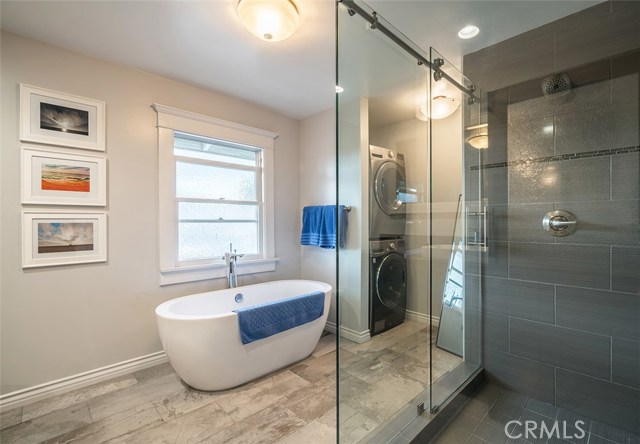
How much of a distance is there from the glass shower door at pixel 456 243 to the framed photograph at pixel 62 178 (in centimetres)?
262

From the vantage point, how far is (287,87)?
276cm

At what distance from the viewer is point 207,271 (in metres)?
2.85

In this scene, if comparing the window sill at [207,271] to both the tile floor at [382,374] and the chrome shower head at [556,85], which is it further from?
the chrome shower head at [556,85]

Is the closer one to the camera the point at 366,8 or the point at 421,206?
the point at 366,8

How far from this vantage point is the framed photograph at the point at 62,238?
201 centimetres

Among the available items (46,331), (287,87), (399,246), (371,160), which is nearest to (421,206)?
(399,246)

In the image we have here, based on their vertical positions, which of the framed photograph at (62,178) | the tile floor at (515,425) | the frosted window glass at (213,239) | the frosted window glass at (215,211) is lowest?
the tile floor at (515,425)

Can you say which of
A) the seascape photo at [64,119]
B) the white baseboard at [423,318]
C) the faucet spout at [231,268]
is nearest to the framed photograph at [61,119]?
the seascape photo at [64,119]

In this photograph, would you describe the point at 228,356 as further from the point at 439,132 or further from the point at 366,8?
the point at 439,132

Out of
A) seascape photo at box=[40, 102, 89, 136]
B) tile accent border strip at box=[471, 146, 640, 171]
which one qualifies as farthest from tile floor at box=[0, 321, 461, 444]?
seascape photo at box=[40, 102, 89, 136]

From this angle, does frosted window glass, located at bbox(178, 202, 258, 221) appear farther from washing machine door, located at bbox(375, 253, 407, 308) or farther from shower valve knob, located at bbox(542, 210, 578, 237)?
shower valve knob, located at bbox(542, 210, 578, 237)

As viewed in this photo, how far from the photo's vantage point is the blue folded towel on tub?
209 centimetres

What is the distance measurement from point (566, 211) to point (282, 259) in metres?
2.67

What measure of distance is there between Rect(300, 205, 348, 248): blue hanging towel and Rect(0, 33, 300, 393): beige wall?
1095 mm
